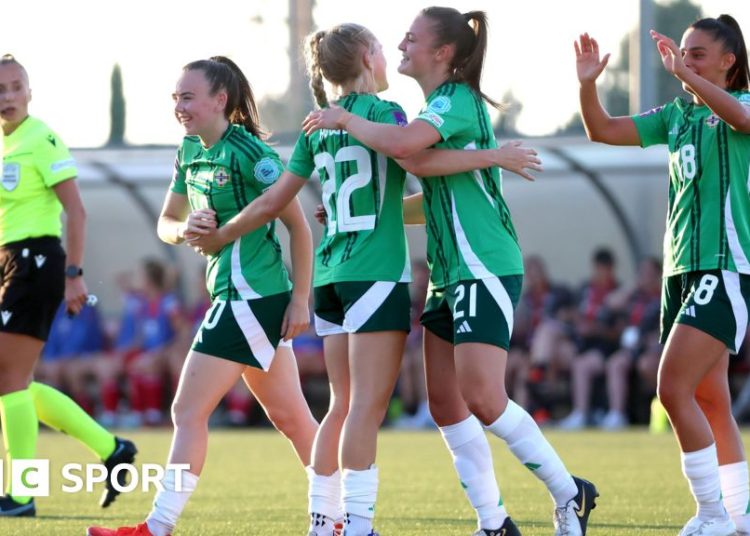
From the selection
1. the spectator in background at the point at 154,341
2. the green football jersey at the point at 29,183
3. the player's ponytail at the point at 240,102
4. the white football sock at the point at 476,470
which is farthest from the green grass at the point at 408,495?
the spectator in background at the point at 154,341

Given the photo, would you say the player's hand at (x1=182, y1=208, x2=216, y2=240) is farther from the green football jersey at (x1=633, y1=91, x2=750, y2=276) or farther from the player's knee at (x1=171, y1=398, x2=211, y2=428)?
the green football jersey at (x1=633, y1=91, x2=750, y2=276)

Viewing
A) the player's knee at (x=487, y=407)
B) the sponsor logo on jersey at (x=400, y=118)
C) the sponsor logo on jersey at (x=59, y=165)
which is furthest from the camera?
the sponsor logo on jersey at (x=59, y=165)

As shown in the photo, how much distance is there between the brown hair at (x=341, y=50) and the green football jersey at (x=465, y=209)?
0.34 meters

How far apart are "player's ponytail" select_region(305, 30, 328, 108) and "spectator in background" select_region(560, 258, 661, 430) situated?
33.3 ft

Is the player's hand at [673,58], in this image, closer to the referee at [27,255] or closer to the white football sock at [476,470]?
the white football sock at [476,470]

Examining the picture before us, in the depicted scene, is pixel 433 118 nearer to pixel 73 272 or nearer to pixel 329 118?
pixel 329 118

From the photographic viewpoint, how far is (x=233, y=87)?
6289 mm

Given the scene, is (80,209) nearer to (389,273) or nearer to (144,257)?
(389,273)

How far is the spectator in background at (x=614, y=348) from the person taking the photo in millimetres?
15711

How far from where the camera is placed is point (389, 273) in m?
5.68

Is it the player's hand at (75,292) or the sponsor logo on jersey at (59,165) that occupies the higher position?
the sponsor logo on jersey at (59,165)

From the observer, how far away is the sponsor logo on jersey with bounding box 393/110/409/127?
224 inches

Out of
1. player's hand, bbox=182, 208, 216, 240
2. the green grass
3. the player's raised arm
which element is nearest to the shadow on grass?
the green grass

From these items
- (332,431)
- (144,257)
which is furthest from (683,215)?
(144,257)
